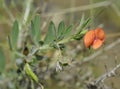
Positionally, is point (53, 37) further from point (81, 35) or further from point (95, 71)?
point (95, 71)

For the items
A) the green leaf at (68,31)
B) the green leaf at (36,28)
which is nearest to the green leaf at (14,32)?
the green leaf at (36,28)

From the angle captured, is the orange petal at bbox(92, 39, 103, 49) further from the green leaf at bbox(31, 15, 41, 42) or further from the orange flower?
the green leaf at bbox(31, 15, 41, 42)

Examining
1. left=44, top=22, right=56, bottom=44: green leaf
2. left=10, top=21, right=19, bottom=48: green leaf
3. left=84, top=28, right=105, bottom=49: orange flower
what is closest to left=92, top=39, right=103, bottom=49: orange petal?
left=84, top=28, right=105, bottom=49: orange flower

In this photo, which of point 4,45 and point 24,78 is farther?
point 4,45

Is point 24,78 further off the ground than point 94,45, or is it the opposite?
point 94,45

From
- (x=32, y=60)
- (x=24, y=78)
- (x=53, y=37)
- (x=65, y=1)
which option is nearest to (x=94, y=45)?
(x=53, y=37)

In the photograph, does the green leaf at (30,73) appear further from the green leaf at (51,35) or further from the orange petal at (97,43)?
the orange petal at (97,43)
